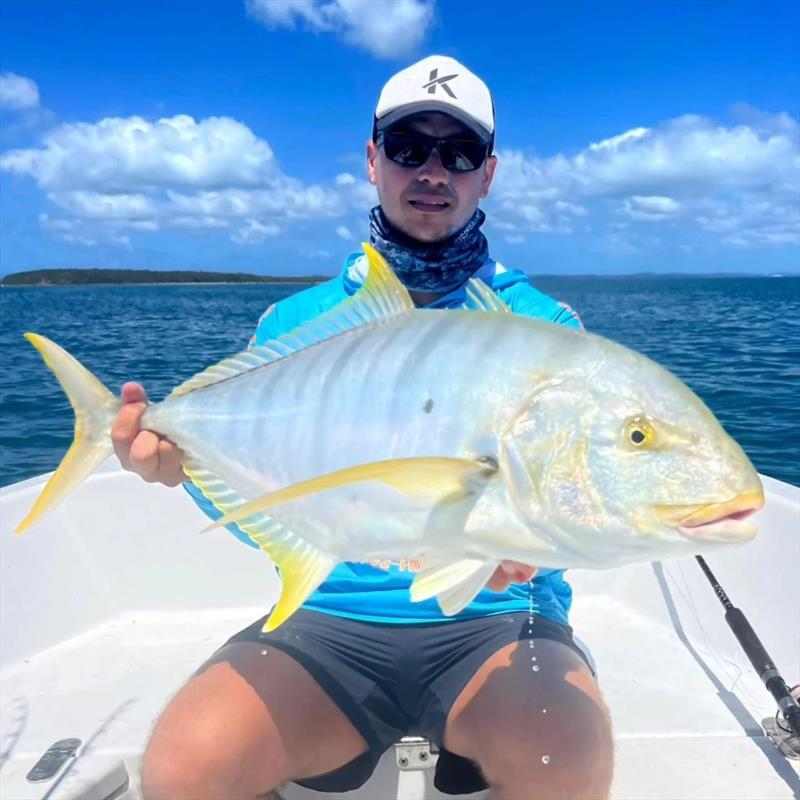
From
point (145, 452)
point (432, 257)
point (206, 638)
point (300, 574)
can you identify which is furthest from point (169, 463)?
point (206, 638)

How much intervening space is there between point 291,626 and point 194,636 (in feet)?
5.16

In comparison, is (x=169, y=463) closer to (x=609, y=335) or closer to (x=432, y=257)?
(x=432, y=257)

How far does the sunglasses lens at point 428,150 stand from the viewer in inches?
98.6

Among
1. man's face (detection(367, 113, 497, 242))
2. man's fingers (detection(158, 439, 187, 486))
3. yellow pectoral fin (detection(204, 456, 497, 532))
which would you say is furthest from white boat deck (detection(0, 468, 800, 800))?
man's face (detection(367, 113, 497, 242))

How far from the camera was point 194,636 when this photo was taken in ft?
11.8

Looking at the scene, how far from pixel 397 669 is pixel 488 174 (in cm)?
169

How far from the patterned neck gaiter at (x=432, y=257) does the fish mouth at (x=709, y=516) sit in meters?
1.42

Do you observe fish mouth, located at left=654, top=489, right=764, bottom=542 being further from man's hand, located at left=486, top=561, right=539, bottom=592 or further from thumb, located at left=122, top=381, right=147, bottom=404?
thumb, located at left=122, top=381, right=147, bottom=404

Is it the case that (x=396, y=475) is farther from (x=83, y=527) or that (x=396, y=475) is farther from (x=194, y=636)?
(x=83, y=527)

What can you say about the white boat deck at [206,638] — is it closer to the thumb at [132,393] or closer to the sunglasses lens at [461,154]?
the thumb at [132,393]

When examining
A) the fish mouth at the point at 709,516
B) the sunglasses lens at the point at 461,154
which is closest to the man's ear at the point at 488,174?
the sunglasses lens at the point at 461,154

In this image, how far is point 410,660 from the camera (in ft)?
7.05

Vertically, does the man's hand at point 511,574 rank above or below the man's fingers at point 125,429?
below

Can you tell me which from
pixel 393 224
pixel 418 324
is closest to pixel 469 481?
pixel 418 324
